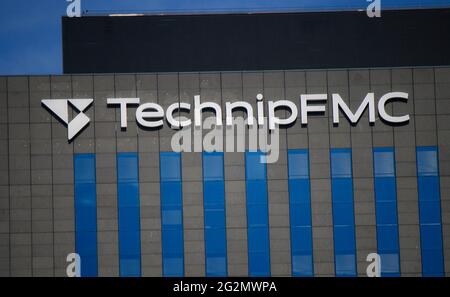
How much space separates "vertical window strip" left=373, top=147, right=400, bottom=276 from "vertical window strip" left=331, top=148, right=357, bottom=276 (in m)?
1.46

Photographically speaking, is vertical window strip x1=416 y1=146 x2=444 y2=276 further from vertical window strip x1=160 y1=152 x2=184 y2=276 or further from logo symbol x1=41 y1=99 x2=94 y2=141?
logo symbol x1=41 y1=99 x2=94 y2=141

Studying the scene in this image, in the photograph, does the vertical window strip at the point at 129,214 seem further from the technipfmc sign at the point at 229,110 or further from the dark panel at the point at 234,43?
the dark panel at the point at 234,43

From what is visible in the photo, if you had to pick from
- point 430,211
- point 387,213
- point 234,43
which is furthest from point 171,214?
point 430,211

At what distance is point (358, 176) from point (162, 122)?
37.4 feet

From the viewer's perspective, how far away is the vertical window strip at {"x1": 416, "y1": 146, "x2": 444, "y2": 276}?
3631 centimetres

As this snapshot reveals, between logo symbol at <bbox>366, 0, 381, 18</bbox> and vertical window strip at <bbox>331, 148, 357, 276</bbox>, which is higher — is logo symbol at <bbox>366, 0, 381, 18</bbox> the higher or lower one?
the higher one

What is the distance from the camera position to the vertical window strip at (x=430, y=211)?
36.3 metres

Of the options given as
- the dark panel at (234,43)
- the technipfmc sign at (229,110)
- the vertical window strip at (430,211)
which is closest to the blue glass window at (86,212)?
the technipfmc sign at (229,110)

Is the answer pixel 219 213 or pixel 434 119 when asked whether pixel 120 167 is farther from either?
pixel 434 119

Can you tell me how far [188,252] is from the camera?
3612 centimetres

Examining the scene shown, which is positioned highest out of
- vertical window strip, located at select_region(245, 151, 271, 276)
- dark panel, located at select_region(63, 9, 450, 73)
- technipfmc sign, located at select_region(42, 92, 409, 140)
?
dark panel, located at select_region(63, 9, 450, 73)

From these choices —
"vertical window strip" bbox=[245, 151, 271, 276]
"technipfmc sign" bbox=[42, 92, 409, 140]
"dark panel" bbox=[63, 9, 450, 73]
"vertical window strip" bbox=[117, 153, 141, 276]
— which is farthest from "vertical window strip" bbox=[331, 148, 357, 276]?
"vertical window strip" bbox=[117, 153, 141, 276]

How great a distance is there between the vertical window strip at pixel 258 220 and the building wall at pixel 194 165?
28cm
